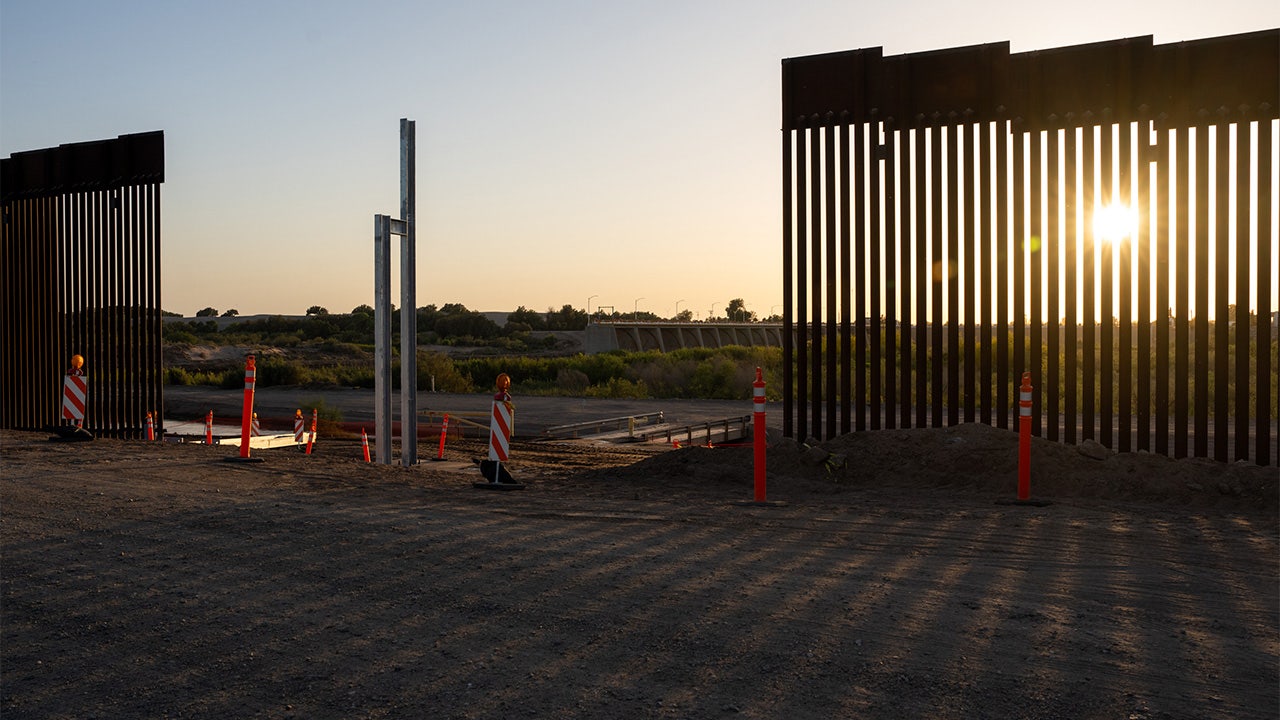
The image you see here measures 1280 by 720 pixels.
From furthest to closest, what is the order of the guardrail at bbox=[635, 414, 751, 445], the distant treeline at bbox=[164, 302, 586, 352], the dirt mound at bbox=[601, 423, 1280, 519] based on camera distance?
the distant treeline at bbox=[164, 302, 586, 352] → the guardrail at bbox=[635, 414, 751, 445] → the dirt mound at bbox=[601, 423, 1280, 519]

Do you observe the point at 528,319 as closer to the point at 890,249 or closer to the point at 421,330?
the point at 421,330

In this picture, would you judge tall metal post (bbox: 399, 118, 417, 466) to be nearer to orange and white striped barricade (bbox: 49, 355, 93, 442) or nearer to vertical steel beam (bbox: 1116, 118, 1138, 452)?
orange and white striped barricade (bbox: 49, 355, 93, 442)

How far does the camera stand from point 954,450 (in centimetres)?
1108

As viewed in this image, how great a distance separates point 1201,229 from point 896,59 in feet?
12.3

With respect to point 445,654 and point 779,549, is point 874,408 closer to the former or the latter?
point 779,549

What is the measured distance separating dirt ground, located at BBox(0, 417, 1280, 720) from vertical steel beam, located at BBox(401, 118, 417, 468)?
9.24 feet

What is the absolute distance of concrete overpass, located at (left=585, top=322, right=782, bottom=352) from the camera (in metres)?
69.4

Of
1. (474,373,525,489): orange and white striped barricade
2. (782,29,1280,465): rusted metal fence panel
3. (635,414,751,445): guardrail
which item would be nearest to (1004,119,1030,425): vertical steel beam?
(782,29,1280,465): rusted metal fence panel

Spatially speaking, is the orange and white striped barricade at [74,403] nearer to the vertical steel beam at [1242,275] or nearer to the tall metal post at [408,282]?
the tall metal post at [408,282]

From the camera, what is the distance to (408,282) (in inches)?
512

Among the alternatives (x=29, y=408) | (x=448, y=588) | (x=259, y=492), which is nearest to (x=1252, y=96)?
(x=448, y=588)

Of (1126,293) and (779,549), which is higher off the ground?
(1126,293)

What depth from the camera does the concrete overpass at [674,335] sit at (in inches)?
2734

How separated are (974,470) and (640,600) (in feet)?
21.0
